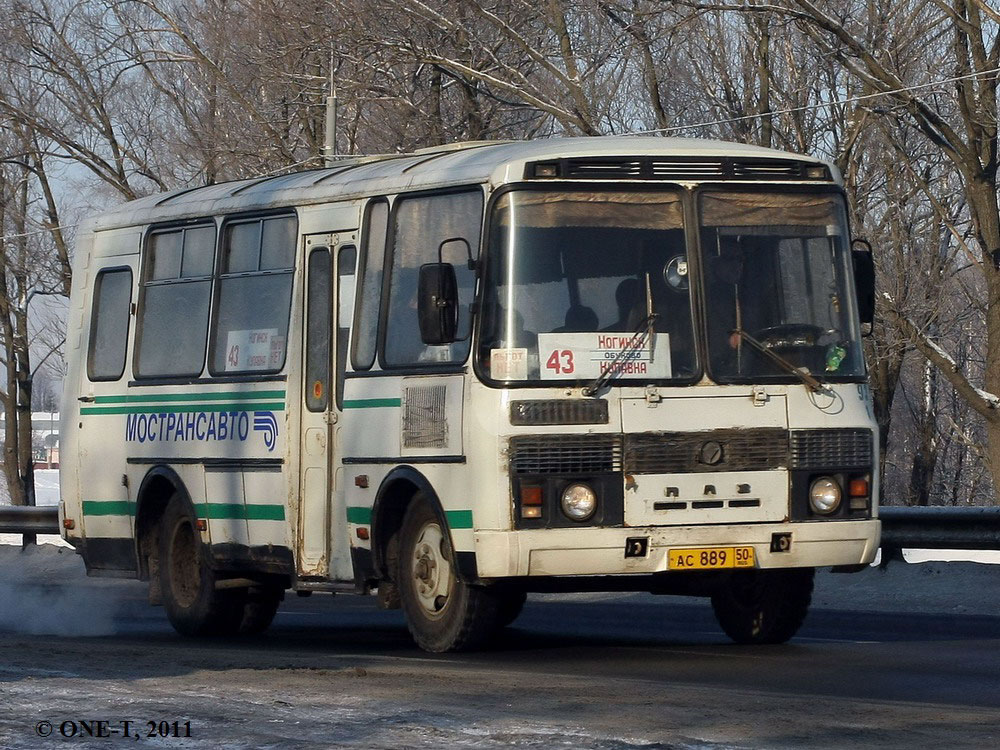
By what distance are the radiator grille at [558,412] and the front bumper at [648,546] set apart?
1.85 feet

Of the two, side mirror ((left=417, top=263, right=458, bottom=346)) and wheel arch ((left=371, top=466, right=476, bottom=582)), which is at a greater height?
side mirror ((left=417, top=263, right=458, bottom=346))

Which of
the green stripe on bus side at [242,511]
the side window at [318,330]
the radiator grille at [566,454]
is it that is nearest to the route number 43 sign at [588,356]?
the radiator grille at [566,454]

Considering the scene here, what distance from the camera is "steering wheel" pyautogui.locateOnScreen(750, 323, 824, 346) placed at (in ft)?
35.1

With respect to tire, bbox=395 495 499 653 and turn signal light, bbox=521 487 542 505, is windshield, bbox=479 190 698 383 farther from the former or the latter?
tire, bbox=395 495 499 653

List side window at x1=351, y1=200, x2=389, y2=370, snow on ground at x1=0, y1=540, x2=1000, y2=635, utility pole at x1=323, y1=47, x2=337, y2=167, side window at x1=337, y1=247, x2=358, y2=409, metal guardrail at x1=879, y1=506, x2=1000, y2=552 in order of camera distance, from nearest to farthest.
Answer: side window at x1=351, y1=200, x2=389, y2=370 → side window at x1=337, y1=247, x2=358, y2=409 → snow on ground at x1=0, y1=540, x2=1000, y2=635 → metal guardrail at x1=879, y1=506, x2=1000, y2=552 → utility pole at x1=323, y1=47, x2=337, y2=167

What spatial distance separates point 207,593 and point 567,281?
163 inches

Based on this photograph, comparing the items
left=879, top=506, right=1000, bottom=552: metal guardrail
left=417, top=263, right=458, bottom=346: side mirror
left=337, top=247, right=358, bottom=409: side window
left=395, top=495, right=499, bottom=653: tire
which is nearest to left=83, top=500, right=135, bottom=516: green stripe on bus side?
left=337, top=247, right=358, bottom=409: side window

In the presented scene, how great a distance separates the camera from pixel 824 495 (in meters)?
10.6

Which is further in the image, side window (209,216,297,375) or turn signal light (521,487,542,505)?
side window (209,216,297,375)

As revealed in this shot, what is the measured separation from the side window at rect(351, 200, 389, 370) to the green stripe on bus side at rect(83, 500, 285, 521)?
126cm

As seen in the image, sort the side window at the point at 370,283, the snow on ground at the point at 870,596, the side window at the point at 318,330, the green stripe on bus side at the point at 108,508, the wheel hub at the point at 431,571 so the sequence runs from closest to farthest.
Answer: the wheel hub at the point at 431,571, the side window at the point at 370,283, the side window at the point at 318,330, the green stripe on bus side at the point at 108,508, the snow on ground at the point at 870,596

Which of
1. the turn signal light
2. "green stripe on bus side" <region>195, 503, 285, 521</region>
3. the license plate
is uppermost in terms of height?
"green stripe on bus side" <region>195, 503, 285, 521</region>

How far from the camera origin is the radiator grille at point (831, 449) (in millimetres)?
10555

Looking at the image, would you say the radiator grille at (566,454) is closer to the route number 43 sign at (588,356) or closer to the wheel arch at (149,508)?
the route number 43 sign at (588,356)
